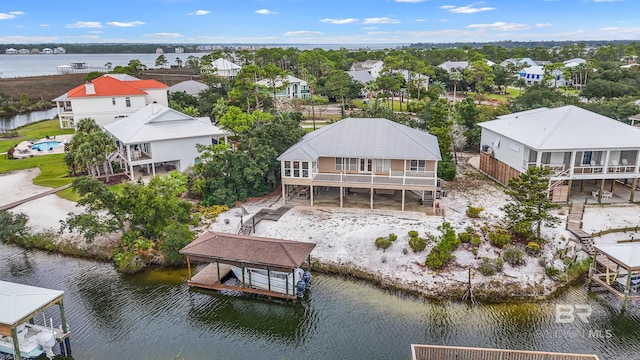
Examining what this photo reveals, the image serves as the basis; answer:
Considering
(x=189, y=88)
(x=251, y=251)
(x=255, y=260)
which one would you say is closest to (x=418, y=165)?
(x=251, y=251)

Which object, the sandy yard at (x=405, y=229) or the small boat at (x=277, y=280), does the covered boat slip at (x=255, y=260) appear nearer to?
the small boat at (x=277, y=280)

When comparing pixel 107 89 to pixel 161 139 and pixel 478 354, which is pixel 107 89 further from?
pixel 478 354

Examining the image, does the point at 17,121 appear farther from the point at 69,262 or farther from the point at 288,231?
the point at 288,231

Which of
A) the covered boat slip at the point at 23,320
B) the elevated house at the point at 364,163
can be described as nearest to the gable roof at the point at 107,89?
the elevated house at the point at 364,163

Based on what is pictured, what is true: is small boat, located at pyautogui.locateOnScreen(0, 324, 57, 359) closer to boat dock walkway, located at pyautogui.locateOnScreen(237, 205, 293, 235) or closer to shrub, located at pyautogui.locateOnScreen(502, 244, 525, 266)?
boat dock walkway, located at pyautogui.locateOnScreen(237, 205, 293, 235)

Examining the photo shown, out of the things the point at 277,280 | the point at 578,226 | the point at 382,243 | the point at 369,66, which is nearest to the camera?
the point at 277,280

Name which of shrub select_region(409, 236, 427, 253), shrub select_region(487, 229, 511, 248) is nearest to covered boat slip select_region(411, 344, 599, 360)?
shrub select_region(409, 236, 427, 253)

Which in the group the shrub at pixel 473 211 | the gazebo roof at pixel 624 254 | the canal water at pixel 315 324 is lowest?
the canal water at pixel 315 324
